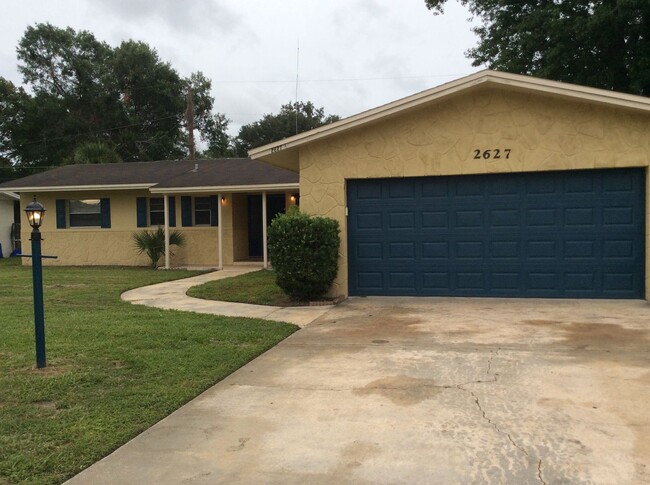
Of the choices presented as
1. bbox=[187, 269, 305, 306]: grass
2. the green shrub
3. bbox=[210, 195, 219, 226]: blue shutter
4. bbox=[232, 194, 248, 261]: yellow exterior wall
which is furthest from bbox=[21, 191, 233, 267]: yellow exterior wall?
the green shrub

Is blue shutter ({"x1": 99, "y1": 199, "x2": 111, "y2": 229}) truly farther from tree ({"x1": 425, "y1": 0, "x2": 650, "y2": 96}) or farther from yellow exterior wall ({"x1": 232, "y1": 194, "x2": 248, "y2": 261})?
tree ({"x1": 425, "y1": 0, "x2": 650, "y2": 96})

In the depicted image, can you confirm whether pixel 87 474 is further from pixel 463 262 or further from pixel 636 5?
pixel 636 5

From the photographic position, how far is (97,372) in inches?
219

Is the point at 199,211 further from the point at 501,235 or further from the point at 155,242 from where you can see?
the point at 501,235

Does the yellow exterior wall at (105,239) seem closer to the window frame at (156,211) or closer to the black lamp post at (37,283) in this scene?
the window frame at (156,211)

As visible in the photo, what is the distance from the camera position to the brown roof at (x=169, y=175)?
56.9 feet

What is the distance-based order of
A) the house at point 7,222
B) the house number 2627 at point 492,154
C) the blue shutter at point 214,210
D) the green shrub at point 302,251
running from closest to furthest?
the green shrub at point 302,251, the house number 2627 at point 492,154, the blue shutter at point 214,210, the house at point 7,222

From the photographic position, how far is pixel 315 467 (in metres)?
3.45

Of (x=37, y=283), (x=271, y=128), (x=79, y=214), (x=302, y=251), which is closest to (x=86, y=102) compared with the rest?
(x=271, y=128)

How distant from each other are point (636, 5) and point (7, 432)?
1750 centimetres

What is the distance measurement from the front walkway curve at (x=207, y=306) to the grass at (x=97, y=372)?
1.57 ft

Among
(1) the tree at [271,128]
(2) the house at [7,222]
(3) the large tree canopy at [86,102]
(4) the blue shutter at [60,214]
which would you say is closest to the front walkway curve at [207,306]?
(4) the blue shutter at [60,214]

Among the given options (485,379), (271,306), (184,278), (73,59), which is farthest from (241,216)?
(73,59)

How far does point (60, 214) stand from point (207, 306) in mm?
12056
